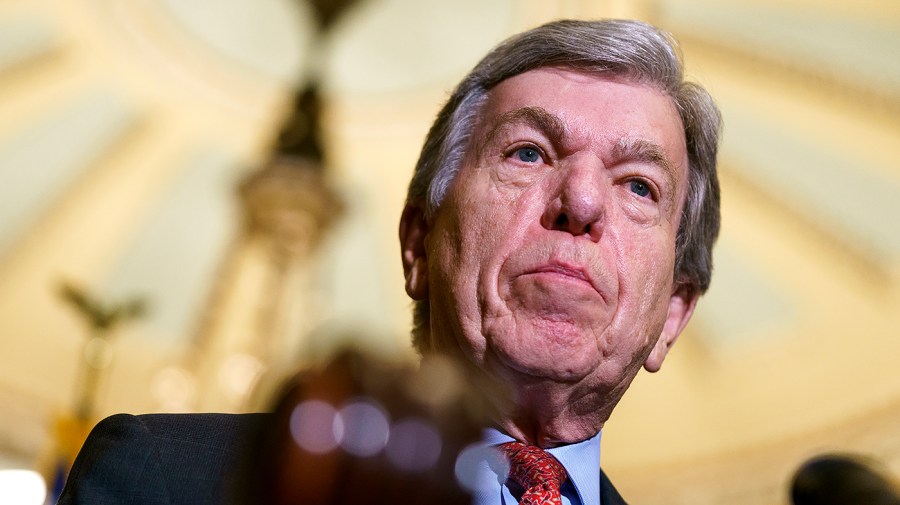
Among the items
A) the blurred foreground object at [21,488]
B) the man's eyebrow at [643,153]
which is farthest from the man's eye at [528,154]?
the blurred foreground object at [21,488]

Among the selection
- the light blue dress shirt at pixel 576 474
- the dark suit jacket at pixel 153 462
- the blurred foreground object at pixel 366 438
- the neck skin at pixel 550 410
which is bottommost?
the light blue dress shirt at pixel 576 474

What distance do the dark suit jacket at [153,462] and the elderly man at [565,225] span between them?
346 millimetres

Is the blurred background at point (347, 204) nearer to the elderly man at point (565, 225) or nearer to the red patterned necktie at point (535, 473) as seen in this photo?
the elderly man at point (565, 225)

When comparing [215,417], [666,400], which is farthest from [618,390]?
[666,400]

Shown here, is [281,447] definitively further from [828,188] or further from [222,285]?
[222,285]

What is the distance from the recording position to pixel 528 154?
1514mm

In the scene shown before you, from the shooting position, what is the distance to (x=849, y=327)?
27.5ft

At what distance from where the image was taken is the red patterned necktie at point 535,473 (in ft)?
3.95

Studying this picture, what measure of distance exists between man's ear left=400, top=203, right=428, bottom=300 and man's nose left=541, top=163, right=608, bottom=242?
0.94 ft

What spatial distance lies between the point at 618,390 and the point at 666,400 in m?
8.03

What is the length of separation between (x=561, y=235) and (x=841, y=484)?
1.63 ft

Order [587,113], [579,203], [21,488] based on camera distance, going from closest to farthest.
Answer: [579,203], [587,113], [21,488]

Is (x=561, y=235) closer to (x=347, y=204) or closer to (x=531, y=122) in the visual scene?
(x=531, y=122)

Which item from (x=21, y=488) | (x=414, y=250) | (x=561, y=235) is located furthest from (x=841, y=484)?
(x=21, y=488)
